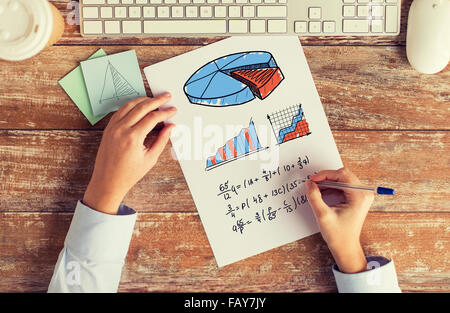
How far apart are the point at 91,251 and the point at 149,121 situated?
252 mm

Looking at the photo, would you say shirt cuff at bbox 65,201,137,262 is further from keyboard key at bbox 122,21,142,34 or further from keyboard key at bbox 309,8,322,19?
keyboard key at bbox 309,8,322,19

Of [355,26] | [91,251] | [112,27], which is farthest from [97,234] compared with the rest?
[355,26]

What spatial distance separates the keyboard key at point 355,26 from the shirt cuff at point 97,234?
1.66 ft

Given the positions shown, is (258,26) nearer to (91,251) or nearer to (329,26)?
(329,26)

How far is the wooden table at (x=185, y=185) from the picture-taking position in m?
0.67

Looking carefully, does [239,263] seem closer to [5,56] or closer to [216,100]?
[216,100]

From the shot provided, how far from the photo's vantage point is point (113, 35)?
639 millimetres

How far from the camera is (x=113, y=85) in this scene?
0.66 metres

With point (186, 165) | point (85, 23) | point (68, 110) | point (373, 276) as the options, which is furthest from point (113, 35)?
point (373, 276)

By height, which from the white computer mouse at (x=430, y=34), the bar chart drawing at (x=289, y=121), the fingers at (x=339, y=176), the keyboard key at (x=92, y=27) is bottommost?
the fingers at (x=339, y=176)

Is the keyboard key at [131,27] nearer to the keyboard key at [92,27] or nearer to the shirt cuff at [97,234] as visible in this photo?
the keyboard key at [92,27]

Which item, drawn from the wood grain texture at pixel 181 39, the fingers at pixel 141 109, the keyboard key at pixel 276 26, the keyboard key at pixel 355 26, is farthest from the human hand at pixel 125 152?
the keyboard key at pixel 355 26

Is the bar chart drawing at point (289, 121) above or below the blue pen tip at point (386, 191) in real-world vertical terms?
above

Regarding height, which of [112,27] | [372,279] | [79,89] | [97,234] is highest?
[112,27]
